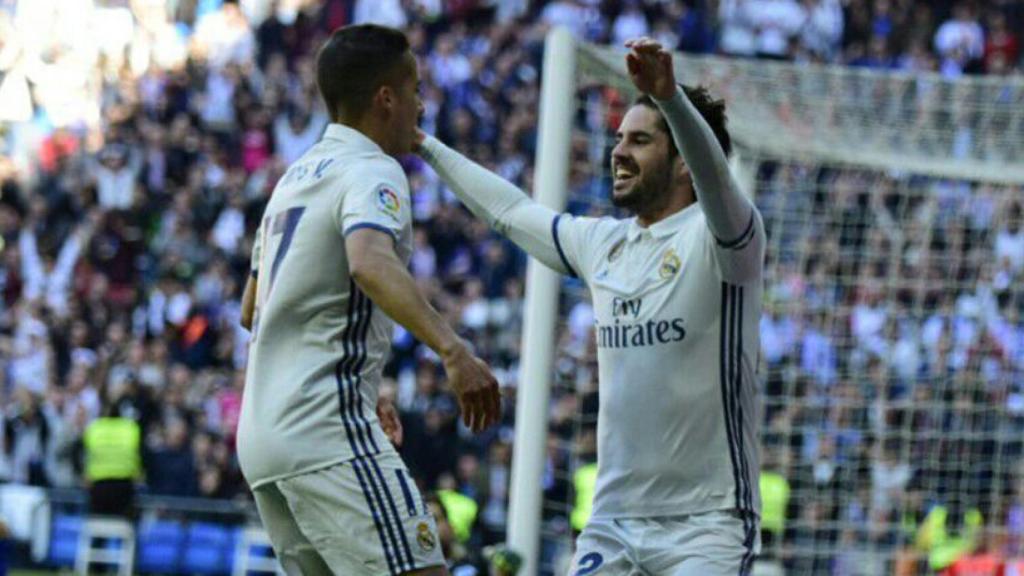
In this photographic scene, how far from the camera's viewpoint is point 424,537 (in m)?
5.41

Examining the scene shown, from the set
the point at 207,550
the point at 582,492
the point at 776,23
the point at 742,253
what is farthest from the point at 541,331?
the point at 776,23

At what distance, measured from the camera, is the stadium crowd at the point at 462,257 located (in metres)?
13.5

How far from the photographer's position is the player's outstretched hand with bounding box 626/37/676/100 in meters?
5.62

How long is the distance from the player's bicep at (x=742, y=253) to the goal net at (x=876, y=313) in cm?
561

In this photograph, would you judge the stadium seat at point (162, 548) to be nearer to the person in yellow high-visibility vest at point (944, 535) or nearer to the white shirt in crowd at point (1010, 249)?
the person in yellow high-visibility vest at point (944, 535)

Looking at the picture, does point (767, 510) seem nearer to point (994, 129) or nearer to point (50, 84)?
point (994, 129)

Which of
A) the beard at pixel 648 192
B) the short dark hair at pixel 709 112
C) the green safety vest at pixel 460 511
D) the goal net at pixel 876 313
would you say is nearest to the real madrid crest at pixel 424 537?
the beard at pixel 648 192

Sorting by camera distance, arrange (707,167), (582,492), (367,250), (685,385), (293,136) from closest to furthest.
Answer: (367,250) → (707,167) → (685,385) → (582,492) → (293,136)

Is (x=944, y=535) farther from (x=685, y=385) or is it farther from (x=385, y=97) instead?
(x=385, y=97)

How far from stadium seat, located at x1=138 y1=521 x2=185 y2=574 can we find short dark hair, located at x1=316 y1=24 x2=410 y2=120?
46.7 feet

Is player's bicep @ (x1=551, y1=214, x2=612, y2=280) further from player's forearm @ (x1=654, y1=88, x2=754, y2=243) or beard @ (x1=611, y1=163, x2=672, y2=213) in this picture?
player's forearm @ (x1=654, y1=88, x2=754, y2=243)

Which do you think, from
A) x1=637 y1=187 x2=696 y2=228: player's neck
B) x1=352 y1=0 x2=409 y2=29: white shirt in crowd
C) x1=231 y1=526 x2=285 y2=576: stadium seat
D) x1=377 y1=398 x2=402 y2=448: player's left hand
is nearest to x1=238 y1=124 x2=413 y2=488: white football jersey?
x1=377 y1=398 x2=402 y2=448: player's left hand

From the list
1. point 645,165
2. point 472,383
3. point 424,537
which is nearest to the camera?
point 472,383

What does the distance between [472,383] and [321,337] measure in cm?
54
